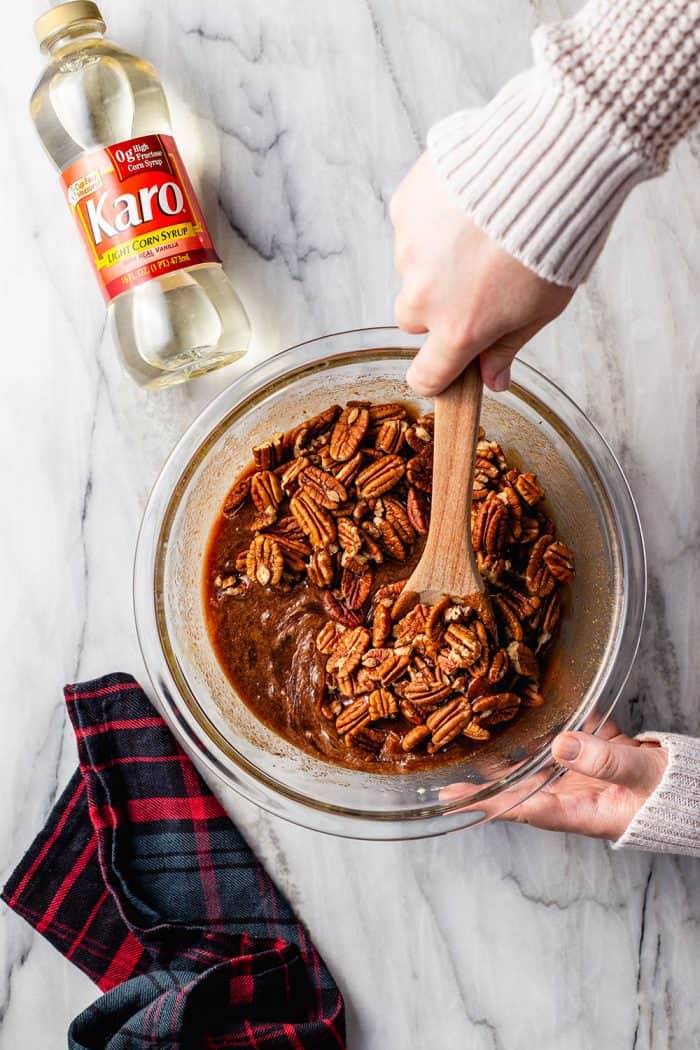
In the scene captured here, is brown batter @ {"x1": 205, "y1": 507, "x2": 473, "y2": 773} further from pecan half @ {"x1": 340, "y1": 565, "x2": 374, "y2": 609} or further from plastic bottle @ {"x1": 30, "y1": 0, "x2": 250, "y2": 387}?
plastic bottle @ {"x1": 30, "y1": 0, "x2": 250, "y2": 387}

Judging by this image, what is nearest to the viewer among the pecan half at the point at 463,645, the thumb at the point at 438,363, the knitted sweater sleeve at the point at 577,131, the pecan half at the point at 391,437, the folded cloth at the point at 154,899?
the knitted sweater sleeve at the point at 577,131

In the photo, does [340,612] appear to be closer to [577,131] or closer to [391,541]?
[391,541]

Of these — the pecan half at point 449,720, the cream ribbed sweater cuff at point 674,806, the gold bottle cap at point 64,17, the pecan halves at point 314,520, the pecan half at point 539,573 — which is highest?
the gold bottle cap at point 64,17

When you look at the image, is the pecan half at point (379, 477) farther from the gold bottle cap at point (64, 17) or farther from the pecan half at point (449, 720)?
the gold bottle cap at point (64, 17)

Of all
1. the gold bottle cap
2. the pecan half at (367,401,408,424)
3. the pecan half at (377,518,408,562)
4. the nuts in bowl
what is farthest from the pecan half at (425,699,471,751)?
the gold bottle cap

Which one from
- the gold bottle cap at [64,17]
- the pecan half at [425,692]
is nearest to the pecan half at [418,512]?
the pecan half at [425,692]

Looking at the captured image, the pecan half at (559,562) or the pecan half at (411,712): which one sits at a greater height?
the pecan half at (559,562)

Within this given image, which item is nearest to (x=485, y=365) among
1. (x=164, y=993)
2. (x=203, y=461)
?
(x=203, y=461)
